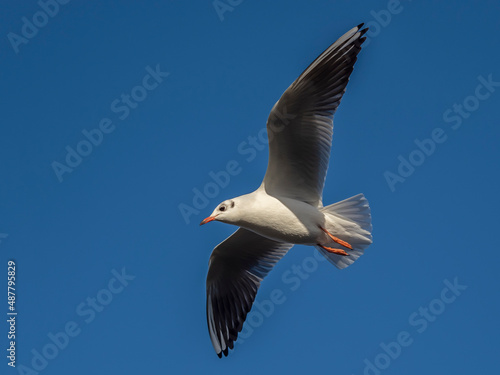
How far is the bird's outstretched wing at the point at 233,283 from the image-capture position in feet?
26.0

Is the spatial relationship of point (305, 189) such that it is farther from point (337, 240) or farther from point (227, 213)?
point (227, 213)

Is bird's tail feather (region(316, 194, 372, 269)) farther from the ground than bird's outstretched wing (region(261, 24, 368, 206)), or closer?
closer

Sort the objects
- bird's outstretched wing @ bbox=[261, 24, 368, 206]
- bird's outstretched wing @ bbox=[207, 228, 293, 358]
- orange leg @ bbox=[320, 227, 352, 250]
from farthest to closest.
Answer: bird's outstretched wing @ bbox=[207, 228, 293, 358] → orange leg @ bbox=[320, 227, 352, 250] → bird's outstretched wing @ bbox=[261, 24, 368, 206]

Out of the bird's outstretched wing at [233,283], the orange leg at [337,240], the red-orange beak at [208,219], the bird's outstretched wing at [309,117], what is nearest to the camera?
the bird's outstretched wing at [309,117]

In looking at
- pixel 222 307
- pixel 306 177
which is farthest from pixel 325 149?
pixel 222 307

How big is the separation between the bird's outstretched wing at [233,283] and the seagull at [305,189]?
A: 0.05 m

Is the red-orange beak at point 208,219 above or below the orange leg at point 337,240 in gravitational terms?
above

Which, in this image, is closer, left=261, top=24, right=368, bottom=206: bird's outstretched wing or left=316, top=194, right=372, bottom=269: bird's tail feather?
left=261, top=24, right=368, bottom=206: bird's outstretched wing

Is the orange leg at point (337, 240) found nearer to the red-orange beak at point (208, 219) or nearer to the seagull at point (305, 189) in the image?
the seagull at point (305, 189)

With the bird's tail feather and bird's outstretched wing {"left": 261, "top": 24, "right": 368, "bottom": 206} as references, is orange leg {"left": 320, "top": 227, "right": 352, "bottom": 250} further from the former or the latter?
bird's outstretched wing {"left": 261, "top": 24, "right": 368, "bottom": 206}

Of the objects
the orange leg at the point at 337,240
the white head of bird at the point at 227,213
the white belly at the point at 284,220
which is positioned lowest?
the orange leg at the point at 337,240

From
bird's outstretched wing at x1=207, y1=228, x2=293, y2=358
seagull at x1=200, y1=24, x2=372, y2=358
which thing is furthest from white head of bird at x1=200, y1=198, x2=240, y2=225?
bird's outstretched wing at x1=207, y1=228, x2=293, y2=358

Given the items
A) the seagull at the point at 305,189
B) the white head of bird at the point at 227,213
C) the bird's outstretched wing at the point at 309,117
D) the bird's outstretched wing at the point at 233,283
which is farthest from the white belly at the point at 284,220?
the bird's outstretched wing at the point at 233,283

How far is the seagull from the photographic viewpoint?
6621 mm
